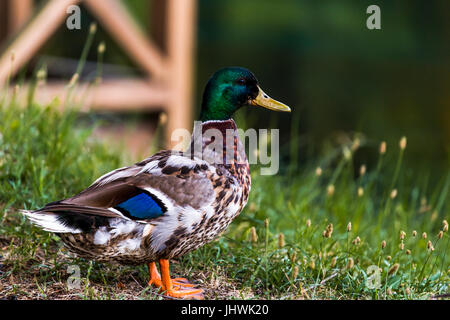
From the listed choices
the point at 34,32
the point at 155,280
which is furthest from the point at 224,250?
the point at 34,32

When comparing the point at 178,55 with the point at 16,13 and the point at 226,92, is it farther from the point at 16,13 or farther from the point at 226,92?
the point at 226,92

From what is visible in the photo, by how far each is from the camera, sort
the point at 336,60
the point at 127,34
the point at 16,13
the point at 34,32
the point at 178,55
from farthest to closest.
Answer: the point at 336,60
the point at 16,13
the point at 178,55
the point at 127,34
the point at 34,32

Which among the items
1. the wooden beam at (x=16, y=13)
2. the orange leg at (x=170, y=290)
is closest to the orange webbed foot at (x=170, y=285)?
the orange leg at (x=170, y=290)

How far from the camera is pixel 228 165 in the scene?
2672 mm

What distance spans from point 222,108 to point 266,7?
66.2ft

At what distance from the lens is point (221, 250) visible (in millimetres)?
3139

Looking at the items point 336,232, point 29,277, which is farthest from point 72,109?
point 336,232

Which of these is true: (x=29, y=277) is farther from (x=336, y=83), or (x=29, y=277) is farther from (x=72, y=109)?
(x=336, y=83)

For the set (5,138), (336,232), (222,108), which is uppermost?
(222,108)

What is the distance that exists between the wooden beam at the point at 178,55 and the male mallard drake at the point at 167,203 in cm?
378

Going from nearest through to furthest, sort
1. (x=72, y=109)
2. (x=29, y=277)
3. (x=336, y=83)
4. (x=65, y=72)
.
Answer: (x=29, y=277), (x=72, y=109), (x=65, y=72), (x=336, y=83)

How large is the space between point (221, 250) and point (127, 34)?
3.15 metres

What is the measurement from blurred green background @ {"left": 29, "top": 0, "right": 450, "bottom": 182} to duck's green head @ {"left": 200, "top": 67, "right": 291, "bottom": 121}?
6.19 meters

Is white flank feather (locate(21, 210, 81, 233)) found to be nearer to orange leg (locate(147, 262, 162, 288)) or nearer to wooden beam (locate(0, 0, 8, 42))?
orange leg (locate(147, 262, 162, 288))
